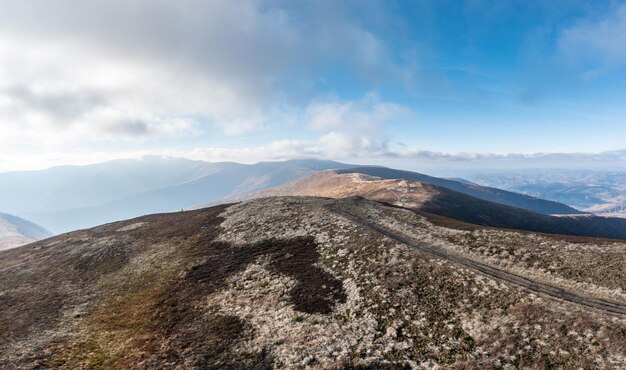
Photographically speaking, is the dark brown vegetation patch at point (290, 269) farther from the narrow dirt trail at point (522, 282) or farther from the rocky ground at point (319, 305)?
the narrow dirt trail at point (522, 282)

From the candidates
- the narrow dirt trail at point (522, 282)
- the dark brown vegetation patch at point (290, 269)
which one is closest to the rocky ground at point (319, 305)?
the dark brown vegetation patch at point (290, 269)

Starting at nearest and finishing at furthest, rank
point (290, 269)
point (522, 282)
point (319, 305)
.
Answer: point (319, 305) < point (522, 282) < point (290, 269)

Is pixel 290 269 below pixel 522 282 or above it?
below

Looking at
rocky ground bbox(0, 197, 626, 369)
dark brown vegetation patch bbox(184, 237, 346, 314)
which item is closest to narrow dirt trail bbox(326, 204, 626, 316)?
rocky ground bbox(0, 197, 626, 369)

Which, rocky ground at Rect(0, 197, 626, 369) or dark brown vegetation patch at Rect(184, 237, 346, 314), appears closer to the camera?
rocky ground at Rect(0, 197, 626, 369)

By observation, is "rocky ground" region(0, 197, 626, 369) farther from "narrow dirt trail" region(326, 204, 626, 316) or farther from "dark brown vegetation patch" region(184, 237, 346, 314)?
"narrow dirt trail" region(326, 204, 626, 316)

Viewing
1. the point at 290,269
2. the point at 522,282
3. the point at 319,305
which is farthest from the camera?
the point at 290,269

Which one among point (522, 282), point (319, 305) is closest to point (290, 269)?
point (319, 305)

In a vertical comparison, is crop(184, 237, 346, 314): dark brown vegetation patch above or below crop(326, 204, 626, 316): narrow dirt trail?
below

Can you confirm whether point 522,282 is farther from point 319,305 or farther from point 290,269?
point 290,269

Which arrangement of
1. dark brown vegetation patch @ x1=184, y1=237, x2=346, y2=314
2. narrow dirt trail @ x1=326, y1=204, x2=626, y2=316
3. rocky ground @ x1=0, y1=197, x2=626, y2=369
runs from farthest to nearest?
dark brown vegetation patch @ x1=184, y1=237, x2=346, y2=314 → narrow dirt trail @ x1=326, y1=204, x2=626, y2=316 → rocky ground @ x1=0, y1=197, x2=626, y2=369
